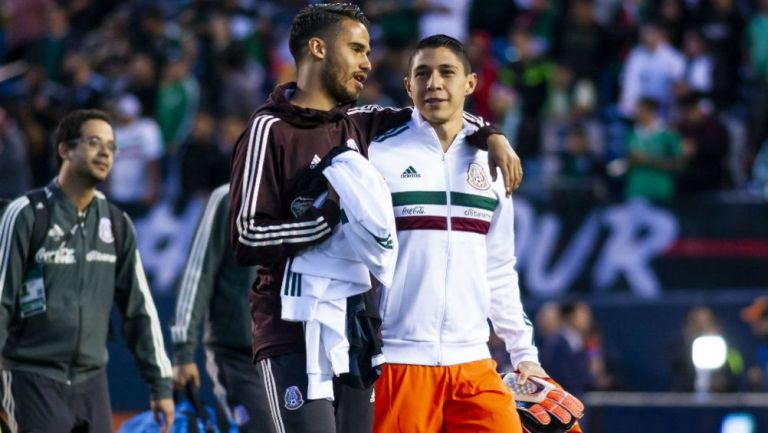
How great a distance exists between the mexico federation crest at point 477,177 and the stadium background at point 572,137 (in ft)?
24.3

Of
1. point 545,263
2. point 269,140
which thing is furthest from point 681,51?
point 269,140

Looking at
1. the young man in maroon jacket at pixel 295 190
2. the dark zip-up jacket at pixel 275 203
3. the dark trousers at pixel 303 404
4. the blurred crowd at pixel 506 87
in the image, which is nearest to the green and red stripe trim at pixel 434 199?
the young man in maroon jacket at pixel 295 190

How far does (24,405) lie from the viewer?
782cm

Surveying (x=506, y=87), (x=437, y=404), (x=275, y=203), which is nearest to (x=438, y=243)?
(x=437, y=404)

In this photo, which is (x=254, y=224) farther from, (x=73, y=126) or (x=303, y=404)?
(x=73, y=126)

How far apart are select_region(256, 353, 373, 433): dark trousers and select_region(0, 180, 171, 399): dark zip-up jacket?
6.59 feet

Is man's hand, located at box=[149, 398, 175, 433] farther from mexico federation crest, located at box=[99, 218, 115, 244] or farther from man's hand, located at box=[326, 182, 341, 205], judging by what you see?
man's hand, located at box=[326, 182, 341, 205]

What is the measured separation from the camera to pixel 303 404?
6027 millimetres

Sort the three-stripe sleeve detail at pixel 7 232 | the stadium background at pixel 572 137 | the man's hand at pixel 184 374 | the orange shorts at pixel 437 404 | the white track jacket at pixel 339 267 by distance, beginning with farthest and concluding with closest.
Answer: the stadium background at pixel 572 137
the man's hand at pixel 184 374
the three-stripe sleeve detail at pixel 7 232
the orange shorts at pixel 437 404
the white track jacket at pixel 339 267

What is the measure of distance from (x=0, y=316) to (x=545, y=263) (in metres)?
8.75

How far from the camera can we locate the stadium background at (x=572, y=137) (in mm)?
15477

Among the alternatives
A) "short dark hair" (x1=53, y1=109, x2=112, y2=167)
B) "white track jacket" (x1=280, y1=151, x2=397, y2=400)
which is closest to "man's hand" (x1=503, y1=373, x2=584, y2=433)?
"white track jacket" (x1=280, y1=151, x2=397, y2=400)

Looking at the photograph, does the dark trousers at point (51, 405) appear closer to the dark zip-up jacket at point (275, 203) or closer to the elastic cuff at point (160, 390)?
the elastic cuff at point (160, 390)

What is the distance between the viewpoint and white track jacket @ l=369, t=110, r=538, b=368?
6770 mm
